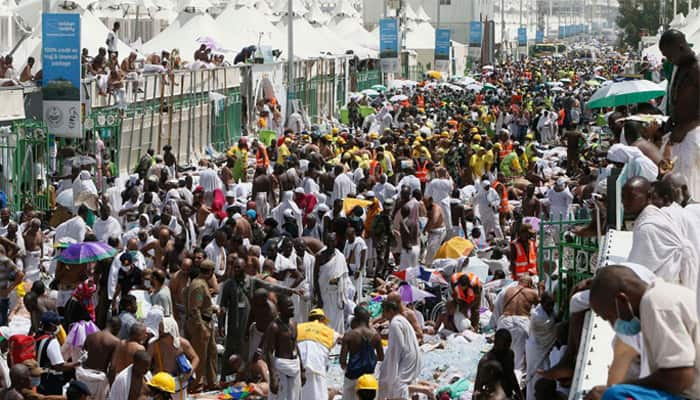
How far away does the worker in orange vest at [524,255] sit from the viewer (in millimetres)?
13953

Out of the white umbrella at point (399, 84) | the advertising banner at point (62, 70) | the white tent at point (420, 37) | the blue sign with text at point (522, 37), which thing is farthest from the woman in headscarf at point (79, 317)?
the blue sign with text at point (522, 37)

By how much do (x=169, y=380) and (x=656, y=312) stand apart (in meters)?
4.35

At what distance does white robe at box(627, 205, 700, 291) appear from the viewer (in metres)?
6.34

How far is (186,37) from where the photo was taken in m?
32.7

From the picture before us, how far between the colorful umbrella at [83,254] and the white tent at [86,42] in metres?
13.5

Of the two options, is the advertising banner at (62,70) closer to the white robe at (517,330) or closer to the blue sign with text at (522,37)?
the white robe at (517,330)

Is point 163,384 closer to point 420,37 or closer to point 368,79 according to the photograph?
point 368,79

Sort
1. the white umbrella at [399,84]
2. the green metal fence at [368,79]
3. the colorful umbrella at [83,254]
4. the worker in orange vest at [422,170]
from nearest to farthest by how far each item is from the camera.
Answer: the colorful umbrella at [83,254] → the worker in orange vest at [422,170] → the white umbrella at [399,84] → the green metal fence at [368,79]

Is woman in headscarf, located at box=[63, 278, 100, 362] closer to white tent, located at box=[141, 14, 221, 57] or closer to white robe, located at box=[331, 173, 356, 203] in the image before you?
white robe, located at box=[331, 173, 356, 203]

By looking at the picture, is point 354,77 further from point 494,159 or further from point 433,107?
point 494,159

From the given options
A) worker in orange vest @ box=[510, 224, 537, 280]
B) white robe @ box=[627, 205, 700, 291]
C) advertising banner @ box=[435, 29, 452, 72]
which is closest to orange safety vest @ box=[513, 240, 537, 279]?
worker in orange vest @ box=[510, 224, 537, 280]

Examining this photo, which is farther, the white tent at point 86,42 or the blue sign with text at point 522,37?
the blue sign with text at point 522,37

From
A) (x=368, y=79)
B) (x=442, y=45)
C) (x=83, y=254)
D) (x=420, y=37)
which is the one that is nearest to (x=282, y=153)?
(x=83, y=254)

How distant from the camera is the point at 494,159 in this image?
22266 mm
